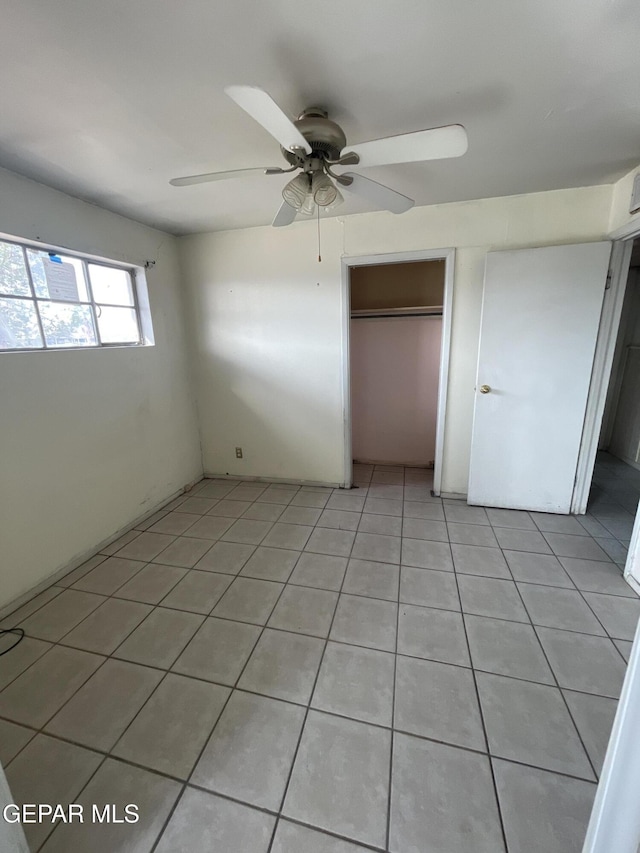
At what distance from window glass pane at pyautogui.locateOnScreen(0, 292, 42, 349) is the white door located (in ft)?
9.39

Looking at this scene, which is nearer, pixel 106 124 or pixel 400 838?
pixel 400 838

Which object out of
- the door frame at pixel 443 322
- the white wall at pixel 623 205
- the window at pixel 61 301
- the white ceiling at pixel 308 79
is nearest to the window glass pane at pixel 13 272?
the window at pixel 61 301

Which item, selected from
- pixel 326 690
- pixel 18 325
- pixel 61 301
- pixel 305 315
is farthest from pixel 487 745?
pixel 61 301

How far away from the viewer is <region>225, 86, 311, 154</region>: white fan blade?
96cm

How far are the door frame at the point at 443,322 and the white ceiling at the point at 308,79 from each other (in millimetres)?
688

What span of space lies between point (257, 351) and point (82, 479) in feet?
5.46

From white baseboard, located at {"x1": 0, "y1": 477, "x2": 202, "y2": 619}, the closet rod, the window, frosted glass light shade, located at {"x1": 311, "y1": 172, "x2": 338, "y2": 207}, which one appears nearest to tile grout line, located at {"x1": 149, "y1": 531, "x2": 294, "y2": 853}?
white baseboard, located at {"x1": 0, "y1": 477, "x2": 202, "y2": 619}

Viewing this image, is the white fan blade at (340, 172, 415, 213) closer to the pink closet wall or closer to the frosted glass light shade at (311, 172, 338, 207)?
the frosted glass light shade at (311, 172, 338, 207)

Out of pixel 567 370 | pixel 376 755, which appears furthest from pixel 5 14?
pixel 567 370

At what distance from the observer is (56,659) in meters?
1.54

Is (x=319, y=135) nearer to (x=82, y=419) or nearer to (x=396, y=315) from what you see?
(x=82, y=419)

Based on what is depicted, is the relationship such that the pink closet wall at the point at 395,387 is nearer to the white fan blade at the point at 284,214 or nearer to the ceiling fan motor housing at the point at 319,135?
the white fan blade at the point at 284,214

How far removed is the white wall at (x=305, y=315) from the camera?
241cm

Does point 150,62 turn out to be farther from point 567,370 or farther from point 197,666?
point 567,370
